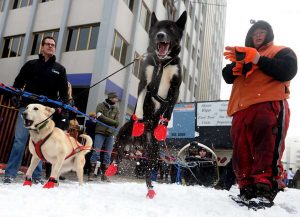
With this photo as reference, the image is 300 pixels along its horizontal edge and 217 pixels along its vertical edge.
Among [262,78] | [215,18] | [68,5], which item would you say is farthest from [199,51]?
[262,78]

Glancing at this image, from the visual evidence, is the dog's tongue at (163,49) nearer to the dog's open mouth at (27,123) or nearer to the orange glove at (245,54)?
the orange glove at (245,54)

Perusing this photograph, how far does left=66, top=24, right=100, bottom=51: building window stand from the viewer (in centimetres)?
1532

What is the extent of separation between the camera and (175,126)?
14148mm

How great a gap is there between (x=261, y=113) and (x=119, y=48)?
13.4 m

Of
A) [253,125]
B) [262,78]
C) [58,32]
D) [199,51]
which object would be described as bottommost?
[253,125]

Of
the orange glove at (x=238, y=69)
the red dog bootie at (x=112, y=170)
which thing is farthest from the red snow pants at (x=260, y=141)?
the red dog bootie at (x=112, y=170)

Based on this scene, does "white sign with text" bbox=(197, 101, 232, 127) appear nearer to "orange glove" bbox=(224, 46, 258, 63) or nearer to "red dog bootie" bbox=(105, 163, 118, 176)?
"red dog bootie" bbox=(105, 163, 118, 176)


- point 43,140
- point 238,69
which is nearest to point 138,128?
point 238,69

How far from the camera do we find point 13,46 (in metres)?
18.3

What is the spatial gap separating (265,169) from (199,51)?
29.4 metres

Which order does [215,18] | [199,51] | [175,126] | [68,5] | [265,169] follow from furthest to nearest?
[215,18] < [199,51] < [68,5] < [175,126] < [265,169]

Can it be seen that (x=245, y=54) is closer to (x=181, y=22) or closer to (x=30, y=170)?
(x=181, y=22)

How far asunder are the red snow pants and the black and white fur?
82cm

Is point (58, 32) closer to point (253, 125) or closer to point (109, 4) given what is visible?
point (109, 4)
